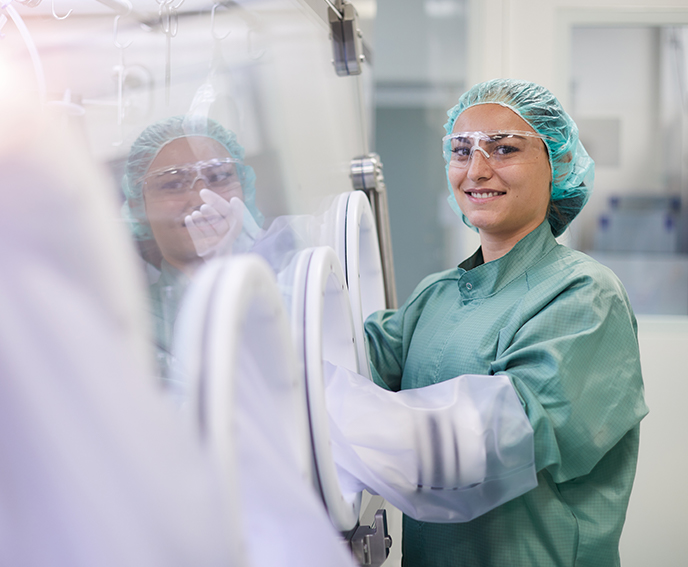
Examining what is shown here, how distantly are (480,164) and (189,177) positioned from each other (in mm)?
620

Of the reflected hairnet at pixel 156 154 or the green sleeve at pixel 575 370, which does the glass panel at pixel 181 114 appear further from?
the green sleeve at pixel 575 370

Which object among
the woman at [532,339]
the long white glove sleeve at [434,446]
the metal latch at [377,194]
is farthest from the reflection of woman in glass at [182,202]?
the metal latch at [377,194]

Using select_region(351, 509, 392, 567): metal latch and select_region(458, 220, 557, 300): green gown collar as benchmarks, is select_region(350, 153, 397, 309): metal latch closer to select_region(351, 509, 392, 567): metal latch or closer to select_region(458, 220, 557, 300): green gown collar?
select_region(458, 220, 557, 300): green gown collar

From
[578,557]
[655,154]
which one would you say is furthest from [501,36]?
[578,557]

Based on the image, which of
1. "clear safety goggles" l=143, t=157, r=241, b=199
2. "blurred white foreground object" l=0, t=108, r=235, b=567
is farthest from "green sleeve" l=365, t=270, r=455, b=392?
"blurred white foreground object" l=0, t=108, r=235, b=567

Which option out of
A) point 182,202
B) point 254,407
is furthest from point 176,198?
point 254,407

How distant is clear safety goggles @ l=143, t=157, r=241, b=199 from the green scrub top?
1.60 ft

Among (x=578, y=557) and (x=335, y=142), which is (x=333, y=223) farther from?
(x=578, y=557)

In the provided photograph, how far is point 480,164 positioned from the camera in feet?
3.61

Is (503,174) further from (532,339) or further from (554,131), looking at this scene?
(532,339)

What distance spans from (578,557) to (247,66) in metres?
0.90

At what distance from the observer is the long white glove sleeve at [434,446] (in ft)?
2.53

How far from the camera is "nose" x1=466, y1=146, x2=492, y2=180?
110cm

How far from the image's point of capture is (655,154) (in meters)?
2.09
